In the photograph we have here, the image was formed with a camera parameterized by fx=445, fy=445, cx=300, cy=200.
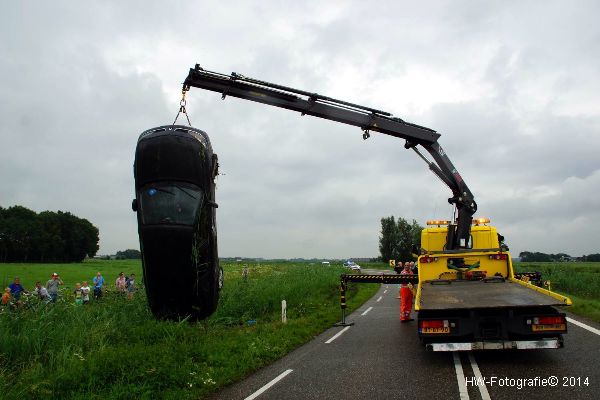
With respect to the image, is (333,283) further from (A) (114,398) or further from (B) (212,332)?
(A) (114,398)

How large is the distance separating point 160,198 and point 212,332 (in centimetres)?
409

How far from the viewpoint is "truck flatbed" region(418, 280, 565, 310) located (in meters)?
7.12

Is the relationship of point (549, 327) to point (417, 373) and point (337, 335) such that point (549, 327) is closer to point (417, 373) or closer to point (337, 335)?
point (417, 373)

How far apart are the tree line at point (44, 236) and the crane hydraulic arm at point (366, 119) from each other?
79.6 m

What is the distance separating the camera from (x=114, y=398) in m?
5.81

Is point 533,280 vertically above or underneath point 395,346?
above

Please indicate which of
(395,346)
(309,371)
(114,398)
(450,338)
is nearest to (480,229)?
(395,346)

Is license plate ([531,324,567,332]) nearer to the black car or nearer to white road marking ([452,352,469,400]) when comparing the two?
white road marking ([452,352,469,400])

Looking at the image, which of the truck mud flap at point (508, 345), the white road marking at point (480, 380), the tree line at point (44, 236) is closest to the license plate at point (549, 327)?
the truck mud flap at point (508, 345)

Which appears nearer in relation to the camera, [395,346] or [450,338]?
[450,338]

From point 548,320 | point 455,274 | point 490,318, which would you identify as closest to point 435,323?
point 490,318

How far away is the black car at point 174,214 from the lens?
7895mm

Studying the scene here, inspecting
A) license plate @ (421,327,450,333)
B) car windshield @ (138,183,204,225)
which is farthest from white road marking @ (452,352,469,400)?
car windshield @ (138,183,204,225)

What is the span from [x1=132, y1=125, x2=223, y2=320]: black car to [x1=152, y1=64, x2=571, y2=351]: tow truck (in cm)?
286
